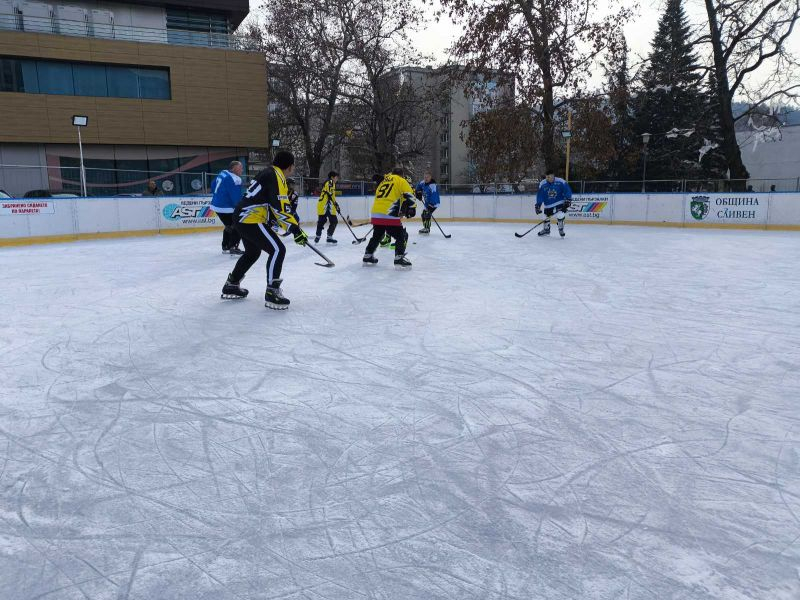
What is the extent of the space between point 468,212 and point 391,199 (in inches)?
570

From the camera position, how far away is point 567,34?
23.6 meters

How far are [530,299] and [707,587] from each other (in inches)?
182

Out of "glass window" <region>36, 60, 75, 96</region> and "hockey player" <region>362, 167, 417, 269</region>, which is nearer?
"hockey player" <region>362, 167, 417, 269</region>

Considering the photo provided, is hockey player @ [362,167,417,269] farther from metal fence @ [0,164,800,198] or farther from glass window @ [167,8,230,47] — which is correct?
glass window @ [167,8,230,47]

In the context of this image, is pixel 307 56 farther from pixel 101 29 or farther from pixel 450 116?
pixel 450 116

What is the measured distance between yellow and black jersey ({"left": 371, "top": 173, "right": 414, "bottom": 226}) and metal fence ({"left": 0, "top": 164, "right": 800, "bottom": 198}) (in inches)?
344

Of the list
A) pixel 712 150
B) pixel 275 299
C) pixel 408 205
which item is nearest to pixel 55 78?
pixel 408 205

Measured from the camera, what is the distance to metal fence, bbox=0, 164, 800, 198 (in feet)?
57.5

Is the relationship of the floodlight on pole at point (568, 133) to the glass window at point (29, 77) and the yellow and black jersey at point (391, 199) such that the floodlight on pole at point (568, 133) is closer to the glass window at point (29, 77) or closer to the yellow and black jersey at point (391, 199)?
the yellow and black jersey at point (391, 199)

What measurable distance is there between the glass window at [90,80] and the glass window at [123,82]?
230mm

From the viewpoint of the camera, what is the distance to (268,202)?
5.54 m

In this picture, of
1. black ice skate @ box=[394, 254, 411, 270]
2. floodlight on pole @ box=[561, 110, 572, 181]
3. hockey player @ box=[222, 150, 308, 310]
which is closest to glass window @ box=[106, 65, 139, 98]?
floodlight on pole @ box=[561, 110, 572, 181]

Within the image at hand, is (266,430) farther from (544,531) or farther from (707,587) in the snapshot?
(707,587)

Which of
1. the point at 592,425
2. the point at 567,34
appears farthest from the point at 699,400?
the point at 567,34
